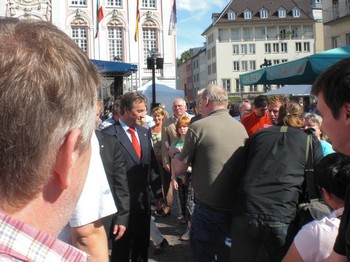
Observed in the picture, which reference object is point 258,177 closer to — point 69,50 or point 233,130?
point 233,130

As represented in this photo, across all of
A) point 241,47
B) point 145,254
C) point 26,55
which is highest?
point 241,47

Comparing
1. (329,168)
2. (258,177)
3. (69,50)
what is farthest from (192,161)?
(69,50)

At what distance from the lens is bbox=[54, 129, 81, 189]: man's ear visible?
0.90 meters

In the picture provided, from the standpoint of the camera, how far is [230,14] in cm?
7750

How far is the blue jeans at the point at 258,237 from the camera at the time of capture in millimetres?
3162

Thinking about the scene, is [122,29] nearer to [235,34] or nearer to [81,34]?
[81,34]

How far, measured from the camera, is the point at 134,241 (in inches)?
177

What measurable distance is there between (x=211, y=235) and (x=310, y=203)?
85 centimetres

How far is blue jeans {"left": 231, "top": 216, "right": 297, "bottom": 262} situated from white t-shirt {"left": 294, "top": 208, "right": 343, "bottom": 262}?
3.11ft

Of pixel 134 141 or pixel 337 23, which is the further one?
pixel 337 23

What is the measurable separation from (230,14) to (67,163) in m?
80.0

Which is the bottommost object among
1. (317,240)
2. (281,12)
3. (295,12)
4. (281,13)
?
(317,240)

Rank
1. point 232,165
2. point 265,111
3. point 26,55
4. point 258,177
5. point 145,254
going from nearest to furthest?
point 26,55 < point 258,177 < point 232,165 < point 145,254 < point 265,111

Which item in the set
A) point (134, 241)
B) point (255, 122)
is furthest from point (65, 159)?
point (255, 122)
